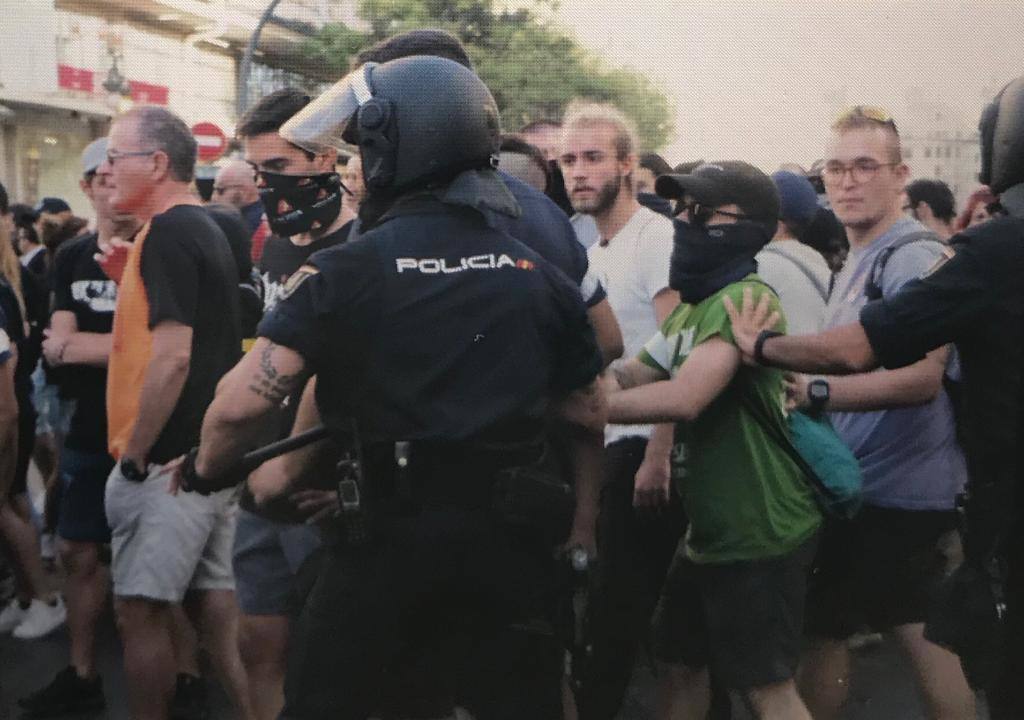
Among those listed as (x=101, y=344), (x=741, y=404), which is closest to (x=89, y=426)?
(x=101, y=344)

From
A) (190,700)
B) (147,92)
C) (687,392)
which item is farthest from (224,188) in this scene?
(147,92)

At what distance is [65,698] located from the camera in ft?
14.6

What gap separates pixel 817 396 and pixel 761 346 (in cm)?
42

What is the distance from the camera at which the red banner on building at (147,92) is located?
2355cm

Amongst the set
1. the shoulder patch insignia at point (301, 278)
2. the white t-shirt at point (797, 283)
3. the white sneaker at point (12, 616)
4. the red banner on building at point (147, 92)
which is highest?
the red banner on building at point (147, 92)

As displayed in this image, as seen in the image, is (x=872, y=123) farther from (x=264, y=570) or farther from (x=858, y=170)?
(x=264, y=570)

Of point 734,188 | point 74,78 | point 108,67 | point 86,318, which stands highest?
point 108,67

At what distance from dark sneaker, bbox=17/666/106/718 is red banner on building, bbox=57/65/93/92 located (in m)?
18.5

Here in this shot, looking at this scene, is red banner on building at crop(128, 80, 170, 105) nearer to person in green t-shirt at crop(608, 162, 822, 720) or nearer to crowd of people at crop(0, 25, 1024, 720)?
crowd of people at crop(0, 25, 1024, 720)

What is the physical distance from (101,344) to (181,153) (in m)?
0.93

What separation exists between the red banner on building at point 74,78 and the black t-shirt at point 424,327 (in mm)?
20496

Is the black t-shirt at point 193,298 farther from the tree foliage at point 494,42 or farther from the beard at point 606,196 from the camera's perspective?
the tree foliage at point 494,42

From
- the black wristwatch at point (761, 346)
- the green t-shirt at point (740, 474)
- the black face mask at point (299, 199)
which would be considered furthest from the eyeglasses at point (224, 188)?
the black wristwatch at point (761, 346)

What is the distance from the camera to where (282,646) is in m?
3.65
